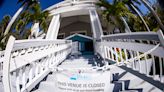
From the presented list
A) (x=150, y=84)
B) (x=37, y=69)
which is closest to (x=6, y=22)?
(x=37, y=69)

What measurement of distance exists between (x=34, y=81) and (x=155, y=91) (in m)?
2.75

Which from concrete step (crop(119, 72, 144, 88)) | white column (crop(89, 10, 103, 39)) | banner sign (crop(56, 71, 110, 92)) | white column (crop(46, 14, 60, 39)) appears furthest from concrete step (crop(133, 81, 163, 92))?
white column (crop(46, 14, 60, 39))

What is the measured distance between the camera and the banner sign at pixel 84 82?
12.3ft

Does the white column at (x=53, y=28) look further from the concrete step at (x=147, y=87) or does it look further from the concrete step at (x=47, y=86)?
the concrete step at (x=147, y=87)

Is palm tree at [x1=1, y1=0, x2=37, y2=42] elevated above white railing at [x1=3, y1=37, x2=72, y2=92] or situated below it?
above

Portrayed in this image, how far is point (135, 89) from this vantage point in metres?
5.42

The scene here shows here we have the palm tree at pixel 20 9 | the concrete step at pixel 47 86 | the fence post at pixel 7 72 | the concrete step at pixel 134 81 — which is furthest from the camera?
the palm tree at pixel 20 9

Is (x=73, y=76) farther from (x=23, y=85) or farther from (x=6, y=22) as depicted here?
(x=6, y=22)

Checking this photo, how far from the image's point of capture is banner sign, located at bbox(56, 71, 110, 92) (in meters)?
3.76

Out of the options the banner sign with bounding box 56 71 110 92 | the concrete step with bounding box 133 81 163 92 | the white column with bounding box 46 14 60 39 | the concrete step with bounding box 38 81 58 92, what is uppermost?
the white column with bounding box 46 14 60 39

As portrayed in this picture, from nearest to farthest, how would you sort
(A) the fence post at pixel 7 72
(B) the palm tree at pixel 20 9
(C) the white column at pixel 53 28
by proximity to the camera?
(A) the fence post at pixel 7 72, (C) the white column at pixel 53 28, (B) the palm tree at pixel 20 9

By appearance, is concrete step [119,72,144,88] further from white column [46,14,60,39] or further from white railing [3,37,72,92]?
white column [46,14,60,39]

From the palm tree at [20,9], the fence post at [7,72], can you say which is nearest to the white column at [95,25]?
the palm tree at [20,9]

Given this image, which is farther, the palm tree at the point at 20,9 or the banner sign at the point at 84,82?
the palm tree at the point at 20,9
